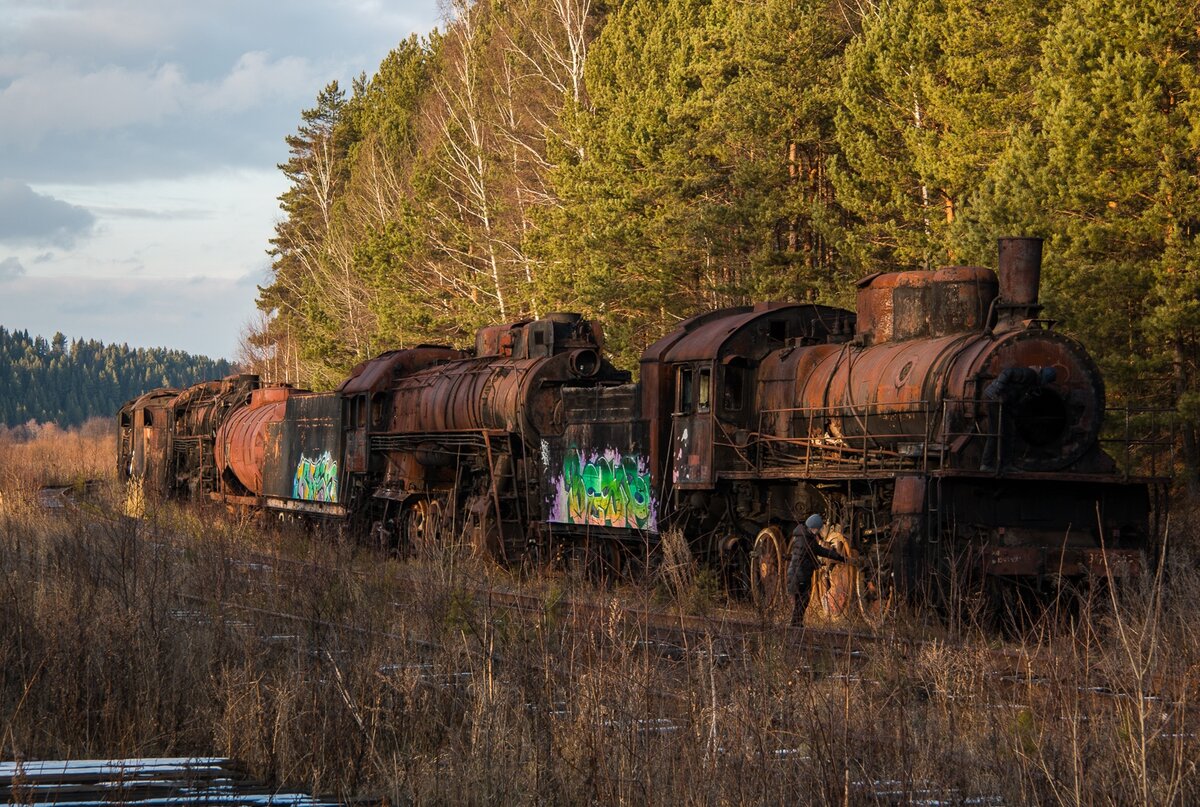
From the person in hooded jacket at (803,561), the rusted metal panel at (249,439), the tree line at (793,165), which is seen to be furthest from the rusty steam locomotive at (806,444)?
the rusted metal panel at (249,439)

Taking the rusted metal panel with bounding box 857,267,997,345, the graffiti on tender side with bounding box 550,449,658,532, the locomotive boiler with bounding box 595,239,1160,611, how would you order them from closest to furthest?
1. the locomotive boiler with bounding box 595,239,1160,611
2. the rusted metal panel with bounding box 857,267,997,345
3. the graffiti on tender side with bounding box 550,449,658,532

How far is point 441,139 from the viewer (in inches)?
1853

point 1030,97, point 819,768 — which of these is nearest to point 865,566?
point 819,768

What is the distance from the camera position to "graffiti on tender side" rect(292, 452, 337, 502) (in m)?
26.1

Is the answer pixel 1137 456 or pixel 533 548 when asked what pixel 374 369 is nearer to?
pixel 533 548

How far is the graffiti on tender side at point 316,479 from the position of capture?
26141mm

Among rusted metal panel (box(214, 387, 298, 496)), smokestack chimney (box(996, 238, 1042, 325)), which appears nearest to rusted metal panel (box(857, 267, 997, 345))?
smokestack chimney (box(996, 238, 1042, 325))

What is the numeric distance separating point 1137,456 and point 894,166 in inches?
321

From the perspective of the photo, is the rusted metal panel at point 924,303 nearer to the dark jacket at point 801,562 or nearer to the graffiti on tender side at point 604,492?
the dark jacket at point 801,562

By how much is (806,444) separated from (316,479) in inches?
553

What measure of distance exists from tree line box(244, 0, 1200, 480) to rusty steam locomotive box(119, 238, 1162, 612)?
15.4 ft

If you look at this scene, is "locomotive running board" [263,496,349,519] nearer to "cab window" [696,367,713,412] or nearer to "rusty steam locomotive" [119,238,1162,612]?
"rusty steam locomotive" [119,238,1162,612]

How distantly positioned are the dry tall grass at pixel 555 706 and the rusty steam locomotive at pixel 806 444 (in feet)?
5.91

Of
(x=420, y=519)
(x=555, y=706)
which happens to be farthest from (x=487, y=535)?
(x=555, y=706)
